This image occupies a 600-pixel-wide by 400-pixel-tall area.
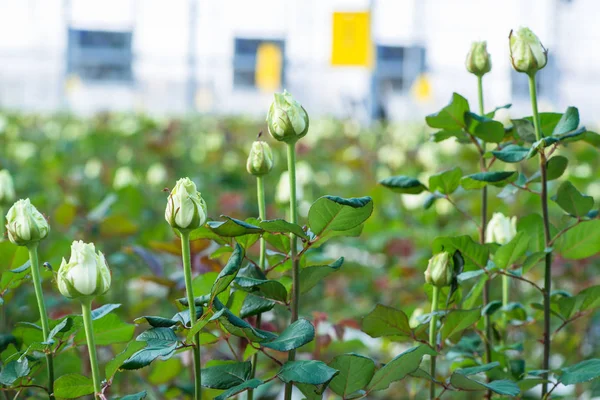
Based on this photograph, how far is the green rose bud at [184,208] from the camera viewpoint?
428 mm

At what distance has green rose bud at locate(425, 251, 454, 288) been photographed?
1.64ft

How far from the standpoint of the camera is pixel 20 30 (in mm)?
12742

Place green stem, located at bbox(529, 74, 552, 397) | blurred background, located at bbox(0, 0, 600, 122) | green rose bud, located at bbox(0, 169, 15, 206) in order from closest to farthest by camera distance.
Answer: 1. green stem, located at bbox(529, 74, 552, 397)
2. green rose bud, located at bbox(0, 169, 15, 206)
3. blurred background, located at bbox(0, 0, 600, 122)

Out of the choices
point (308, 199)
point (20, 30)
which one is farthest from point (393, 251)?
point (20, 30)

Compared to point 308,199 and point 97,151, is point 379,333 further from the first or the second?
point 97,151

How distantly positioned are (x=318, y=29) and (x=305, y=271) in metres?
12.9

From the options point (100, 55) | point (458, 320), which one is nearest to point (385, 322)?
point (458, 320)

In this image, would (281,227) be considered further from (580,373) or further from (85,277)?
(580,373)

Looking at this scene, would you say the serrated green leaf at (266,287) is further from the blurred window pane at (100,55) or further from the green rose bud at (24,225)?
the blurred window pane at (100,55)

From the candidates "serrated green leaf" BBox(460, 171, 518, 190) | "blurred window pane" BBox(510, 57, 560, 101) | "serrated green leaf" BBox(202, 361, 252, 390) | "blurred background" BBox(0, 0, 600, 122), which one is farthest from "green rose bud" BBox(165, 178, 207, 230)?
"blurred window pane" BBox(510, 57, 560, 101)

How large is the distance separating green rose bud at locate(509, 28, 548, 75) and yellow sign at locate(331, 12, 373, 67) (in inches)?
107

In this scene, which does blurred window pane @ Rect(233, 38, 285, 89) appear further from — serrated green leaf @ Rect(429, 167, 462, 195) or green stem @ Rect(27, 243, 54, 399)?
green stem @ Rect(27, 243, 54, 399)

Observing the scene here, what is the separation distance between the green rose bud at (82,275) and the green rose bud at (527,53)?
0.97ft

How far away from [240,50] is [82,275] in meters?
13.4
